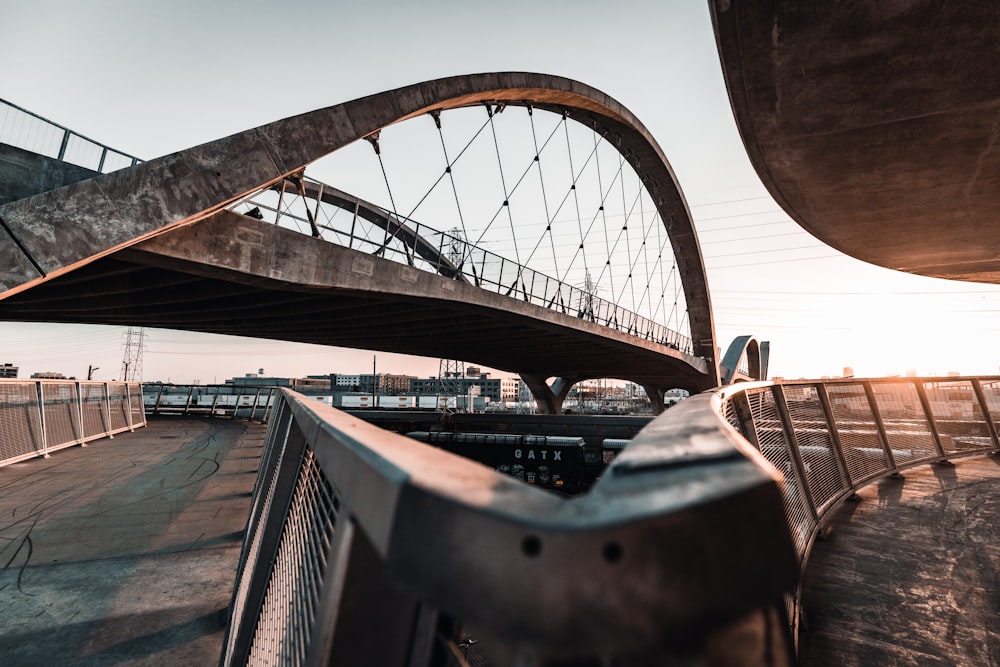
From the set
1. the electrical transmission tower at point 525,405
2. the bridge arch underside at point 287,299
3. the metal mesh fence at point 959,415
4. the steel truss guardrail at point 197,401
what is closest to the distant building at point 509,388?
the electrical transmission tower at point 525,405

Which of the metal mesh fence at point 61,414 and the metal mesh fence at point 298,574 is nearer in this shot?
the metal mesh fence at point 298,574

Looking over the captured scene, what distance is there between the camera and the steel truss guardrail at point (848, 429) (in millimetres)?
4059

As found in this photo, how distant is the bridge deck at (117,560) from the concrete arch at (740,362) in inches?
1405

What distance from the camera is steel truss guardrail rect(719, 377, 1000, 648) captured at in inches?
160

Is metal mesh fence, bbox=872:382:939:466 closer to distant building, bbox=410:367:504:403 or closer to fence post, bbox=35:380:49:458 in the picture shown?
fence post, bbox=35:380:49:458

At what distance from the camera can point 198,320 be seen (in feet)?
56.6

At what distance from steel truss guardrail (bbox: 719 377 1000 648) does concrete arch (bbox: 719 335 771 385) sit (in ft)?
90.3

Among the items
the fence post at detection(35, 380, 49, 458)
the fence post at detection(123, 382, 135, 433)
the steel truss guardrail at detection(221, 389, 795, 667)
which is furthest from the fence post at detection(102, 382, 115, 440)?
the steel truss guardrail at detection(221, 389, 795, 667)

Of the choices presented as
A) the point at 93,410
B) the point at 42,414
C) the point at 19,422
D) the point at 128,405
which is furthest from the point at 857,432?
the point at 128,405

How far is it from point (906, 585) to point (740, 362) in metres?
48.5

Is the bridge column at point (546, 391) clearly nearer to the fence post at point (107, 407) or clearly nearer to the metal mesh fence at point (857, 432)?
the fence post at point (107, 407)

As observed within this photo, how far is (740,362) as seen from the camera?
47.5 metres

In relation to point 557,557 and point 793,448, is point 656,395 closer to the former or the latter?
point 793,448

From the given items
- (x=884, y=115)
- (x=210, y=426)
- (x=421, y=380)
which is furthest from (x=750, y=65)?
(x=421, y=380)
